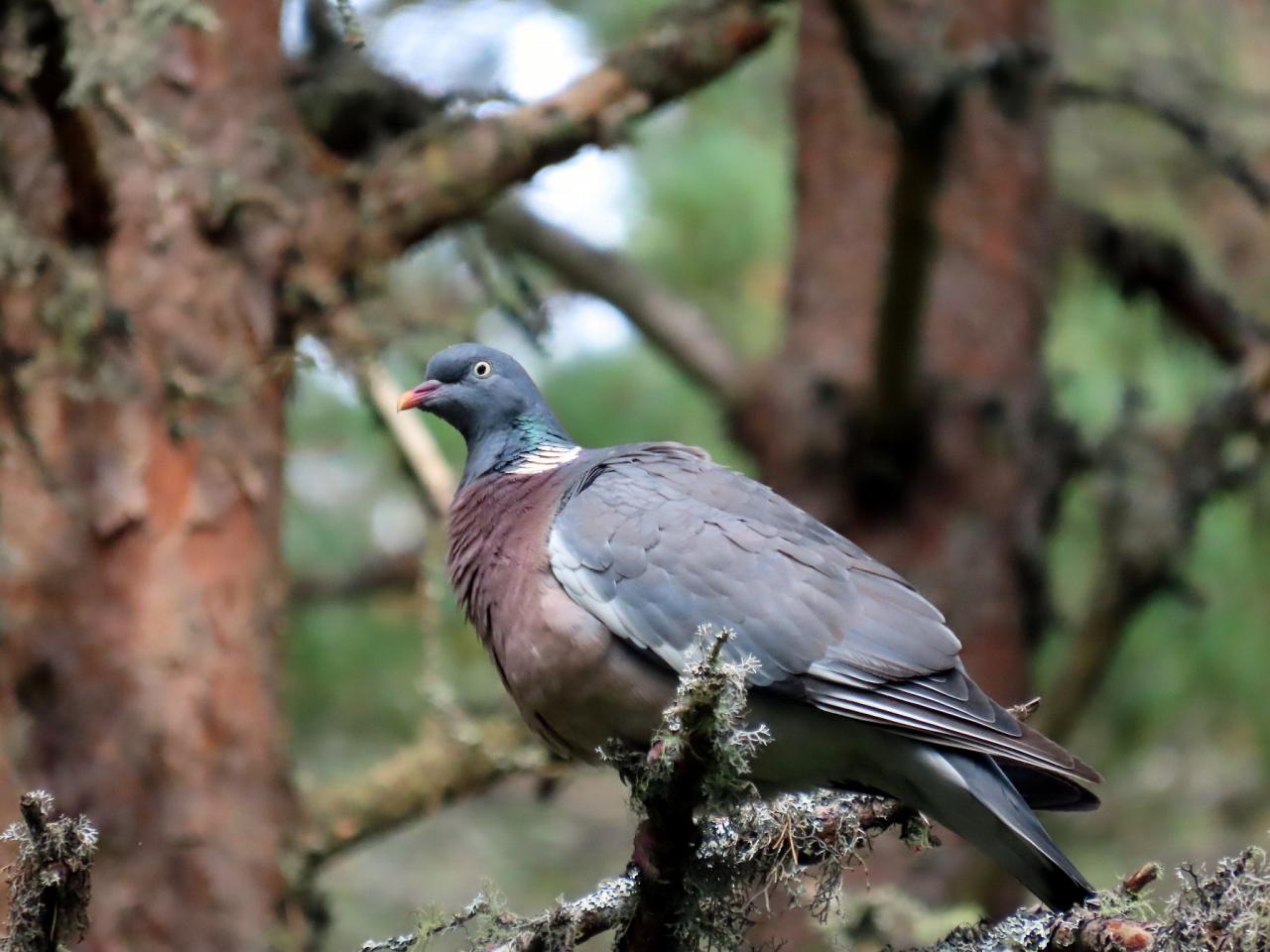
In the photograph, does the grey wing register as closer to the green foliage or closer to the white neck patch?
the white neck patch

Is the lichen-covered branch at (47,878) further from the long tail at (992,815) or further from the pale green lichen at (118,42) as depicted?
the pale green lichen at (118,42)

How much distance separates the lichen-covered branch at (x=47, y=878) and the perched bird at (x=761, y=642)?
44.4 inches

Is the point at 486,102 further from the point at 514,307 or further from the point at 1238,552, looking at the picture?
the point at 1238,552

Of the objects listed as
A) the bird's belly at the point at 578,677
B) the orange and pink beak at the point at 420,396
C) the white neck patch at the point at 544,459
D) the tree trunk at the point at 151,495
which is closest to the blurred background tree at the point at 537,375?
the tree trunk at the point at 151,495

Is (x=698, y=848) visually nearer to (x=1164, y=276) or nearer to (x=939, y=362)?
(x=939, y=362)

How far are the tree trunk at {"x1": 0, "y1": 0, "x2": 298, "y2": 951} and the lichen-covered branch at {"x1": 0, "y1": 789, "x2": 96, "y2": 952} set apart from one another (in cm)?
179

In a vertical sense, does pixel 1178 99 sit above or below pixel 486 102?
above

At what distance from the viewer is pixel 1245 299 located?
7531mm

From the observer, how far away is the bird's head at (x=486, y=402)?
13.3 feet

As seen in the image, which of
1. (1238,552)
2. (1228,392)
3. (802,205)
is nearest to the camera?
(1228,392)

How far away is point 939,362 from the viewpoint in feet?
19.0

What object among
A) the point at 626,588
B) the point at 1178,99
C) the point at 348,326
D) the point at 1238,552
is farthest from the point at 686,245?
the point at 626,588

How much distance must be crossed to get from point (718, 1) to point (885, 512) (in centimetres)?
192

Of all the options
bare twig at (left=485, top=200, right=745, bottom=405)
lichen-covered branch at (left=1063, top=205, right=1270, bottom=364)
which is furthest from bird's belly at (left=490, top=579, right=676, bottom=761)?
lichen-covered branch at (left=1063, top=205, right=1270, bottom=364)
